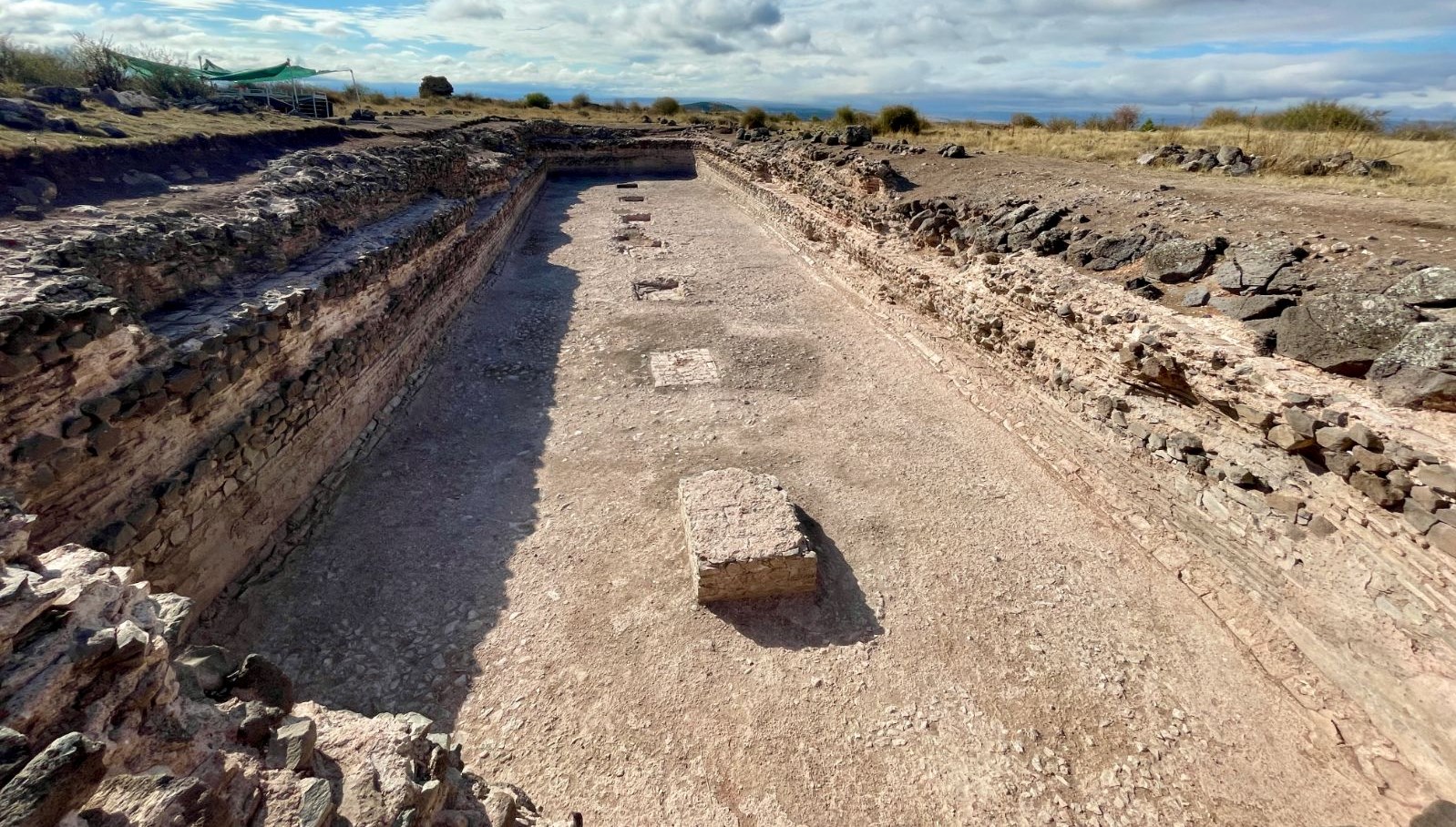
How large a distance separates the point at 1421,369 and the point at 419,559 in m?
8.08

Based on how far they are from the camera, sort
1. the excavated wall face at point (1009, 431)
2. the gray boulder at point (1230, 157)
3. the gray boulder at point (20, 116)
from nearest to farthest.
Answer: the excavated wall face at point (1009, 431)
the gray boulder at point (20, 116)
the gray boulder at point (1230, 157)

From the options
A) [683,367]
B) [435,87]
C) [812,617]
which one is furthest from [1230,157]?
[435,87]

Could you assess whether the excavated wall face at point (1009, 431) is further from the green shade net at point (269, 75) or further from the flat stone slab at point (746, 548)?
the green shade net at point (269, 75)

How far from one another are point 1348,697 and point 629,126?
116ft

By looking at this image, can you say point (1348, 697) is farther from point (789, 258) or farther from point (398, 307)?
point (789, 258)

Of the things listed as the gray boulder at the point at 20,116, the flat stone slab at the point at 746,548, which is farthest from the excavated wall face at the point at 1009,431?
the gray boulder at the point at 20,116

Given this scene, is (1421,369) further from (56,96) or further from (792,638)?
(56,96)

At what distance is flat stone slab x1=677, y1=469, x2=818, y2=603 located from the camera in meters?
5.23

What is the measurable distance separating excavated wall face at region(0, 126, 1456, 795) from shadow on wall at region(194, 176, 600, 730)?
0.39m

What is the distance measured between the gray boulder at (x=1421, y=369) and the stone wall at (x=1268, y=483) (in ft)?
0.44

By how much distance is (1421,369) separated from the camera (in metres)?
4.52

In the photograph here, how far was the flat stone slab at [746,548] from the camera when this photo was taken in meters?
5.23

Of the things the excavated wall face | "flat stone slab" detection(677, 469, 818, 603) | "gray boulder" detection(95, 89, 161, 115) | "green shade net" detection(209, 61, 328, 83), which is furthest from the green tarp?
"flat stone slab" detection(677, 469, 818, 603)

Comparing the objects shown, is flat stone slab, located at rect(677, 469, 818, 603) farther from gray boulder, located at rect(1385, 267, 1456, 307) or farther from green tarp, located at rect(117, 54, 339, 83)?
green tarp, located at rect(117, 54, 339, 83)
